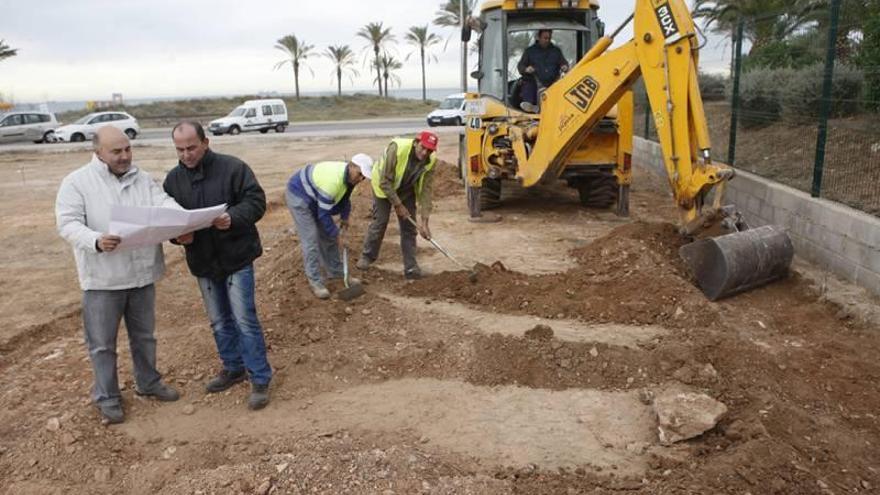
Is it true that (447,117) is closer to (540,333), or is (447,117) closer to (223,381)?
(540,333)

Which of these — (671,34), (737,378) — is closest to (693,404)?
(737,378)

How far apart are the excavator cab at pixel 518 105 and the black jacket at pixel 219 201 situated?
17.2 feet

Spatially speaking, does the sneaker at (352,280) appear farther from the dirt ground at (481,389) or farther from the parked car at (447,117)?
the parked car at (447,117)

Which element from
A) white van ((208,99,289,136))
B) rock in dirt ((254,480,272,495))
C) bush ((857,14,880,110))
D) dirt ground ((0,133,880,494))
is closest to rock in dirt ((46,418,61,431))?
dirt ground ((0,133,880,494))

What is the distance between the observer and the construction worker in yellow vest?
5.86 m

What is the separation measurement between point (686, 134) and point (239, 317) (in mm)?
4341

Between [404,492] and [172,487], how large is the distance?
3.93 feet

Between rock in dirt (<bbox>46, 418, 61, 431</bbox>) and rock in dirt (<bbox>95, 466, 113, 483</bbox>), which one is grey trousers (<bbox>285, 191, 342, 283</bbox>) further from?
rock in dirt (<bbox>95, 466, 113, 483</bbox>)

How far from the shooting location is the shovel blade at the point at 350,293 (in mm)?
6102

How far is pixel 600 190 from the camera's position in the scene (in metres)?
9.84

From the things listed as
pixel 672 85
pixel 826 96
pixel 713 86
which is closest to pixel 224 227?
pixel 672 85

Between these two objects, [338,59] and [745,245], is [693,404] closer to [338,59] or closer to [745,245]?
[745,245]

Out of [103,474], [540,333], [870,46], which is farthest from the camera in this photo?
[870,46]

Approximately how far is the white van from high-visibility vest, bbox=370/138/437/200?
2581cm
